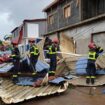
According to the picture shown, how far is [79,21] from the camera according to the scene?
26.4m

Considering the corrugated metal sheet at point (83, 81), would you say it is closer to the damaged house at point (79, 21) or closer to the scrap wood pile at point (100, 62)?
the scrap wood pile at point (100, 62)

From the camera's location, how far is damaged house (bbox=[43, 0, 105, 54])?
21297mm

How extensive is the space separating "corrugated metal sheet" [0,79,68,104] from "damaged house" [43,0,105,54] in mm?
8516

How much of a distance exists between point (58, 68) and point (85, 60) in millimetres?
1816

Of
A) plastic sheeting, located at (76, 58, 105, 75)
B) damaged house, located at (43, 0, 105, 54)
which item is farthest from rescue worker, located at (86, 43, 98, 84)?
damaged house, located at (43, 0, 105, 54)

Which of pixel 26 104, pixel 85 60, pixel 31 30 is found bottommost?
pixel 26 104

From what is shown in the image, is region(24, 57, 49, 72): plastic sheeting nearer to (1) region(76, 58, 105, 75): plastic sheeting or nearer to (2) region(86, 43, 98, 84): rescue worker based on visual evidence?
(1) region(76, 58, 105, 75): plastic sheeting

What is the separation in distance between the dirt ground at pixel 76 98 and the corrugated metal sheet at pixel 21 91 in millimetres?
197

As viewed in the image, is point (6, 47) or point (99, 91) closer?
point (99, 91)

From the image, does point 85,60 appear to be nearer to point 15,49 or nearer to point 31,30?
point 15,49

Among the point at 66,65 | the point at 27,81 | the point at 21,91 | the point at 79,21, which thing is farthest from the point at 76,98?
the point at 79,21

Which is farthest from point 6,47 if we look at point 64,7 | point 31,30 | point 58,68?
point 31,30

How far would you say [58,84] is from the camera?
42.3 feet

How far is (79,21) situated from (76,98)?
15447 millimetres
